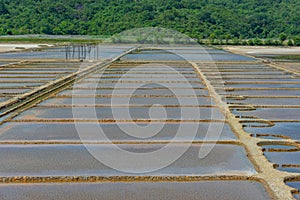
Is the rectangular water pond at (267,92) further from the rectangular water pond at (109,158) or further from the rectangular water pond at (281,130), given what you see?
the rectangular water pond at (109,158)

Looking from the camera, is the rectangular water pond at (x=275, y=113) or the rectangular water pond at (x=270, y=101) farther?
the rectangular water pond at (x=270, y=101)

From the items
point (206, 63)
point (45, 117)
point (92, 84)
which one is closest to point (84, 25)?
point (206, 63)

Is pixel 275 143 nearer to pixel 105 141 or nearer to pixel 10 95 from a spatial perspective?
pixel 105 141

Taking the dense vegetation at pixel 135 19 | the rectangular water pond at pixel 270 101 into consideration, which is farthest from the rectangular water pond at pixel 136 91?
the dense vegetation at pixel 135 19

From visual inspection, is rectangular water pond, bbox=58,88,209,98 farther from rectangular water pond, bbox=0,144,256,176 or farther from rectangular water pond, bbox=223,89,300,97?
rectangular water pond, bbox=0,144,256,176

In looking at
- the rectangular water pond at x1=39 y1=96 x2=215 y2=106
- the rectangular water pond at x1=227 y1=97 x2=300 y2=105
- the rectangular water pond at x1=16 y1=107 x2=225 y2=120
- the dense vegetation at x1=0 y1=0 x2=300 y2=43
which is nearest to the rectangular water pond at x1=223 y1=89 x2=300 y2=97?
the rectangular water pond at x1=227 y1=97 x2=300 y2=105
